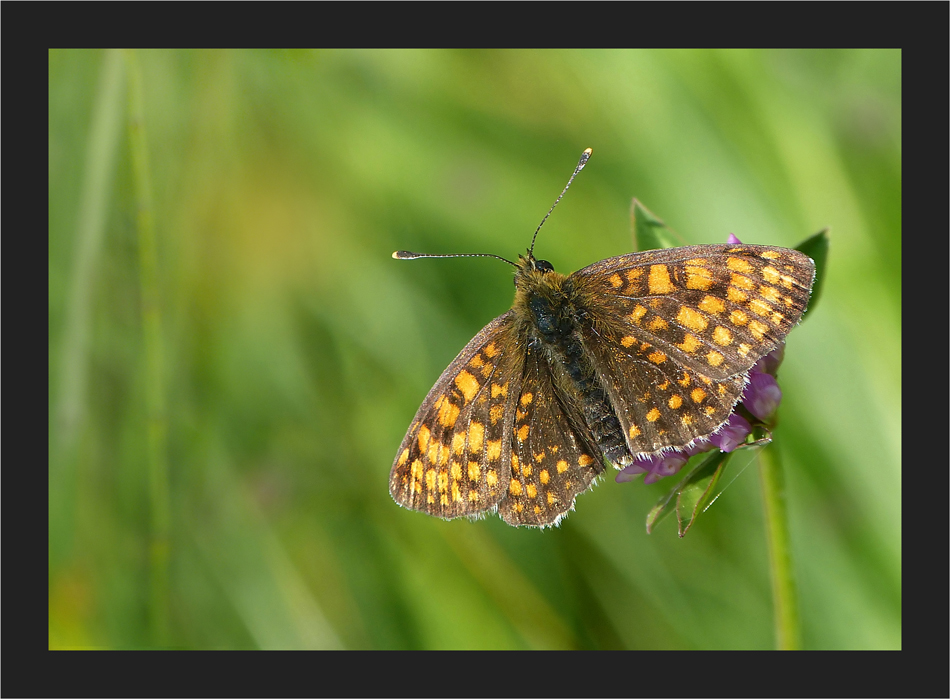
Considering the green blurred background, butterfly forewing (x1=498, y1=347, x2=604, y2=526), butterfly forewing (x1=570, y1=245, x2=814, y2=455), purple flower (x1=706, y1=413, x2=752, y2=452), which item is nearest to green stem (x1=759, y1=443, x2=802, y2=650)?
purple flower (x1=706, y1=413, x2=752, y2=452)

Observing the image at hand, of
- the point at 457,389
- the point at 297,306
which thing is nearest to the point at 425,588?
the point at 457,389

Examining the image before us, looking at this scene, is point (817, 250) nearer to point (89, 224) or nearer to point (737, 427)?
point (737, 427)

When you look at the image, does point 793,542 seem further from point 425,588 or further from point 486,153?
point 486,153

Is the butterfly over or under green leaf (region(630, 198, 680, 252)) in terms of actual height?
under

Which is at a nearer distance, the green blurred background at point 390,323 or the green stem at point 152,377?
the green stem at point 152,377

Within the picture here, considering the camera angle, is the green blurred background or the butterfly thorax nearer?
the butterfly thorax

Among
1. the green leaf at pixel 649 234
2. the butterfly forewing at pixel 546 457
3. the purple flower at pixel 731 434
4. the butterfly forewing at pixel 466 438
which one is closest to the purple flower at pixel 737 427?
the purple flower at pixel 731 434

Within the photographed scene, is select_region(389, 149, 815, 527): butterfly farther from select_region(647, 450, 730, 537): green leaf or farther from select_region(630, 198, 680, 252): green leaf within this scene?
select_region(630, 198, 680, 252): green leaf

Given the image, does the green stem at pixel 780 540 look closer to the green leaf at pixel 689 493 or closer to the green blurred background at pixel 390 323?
the green leaf at pixel 689 493
